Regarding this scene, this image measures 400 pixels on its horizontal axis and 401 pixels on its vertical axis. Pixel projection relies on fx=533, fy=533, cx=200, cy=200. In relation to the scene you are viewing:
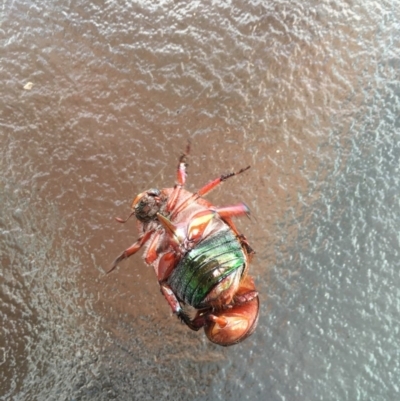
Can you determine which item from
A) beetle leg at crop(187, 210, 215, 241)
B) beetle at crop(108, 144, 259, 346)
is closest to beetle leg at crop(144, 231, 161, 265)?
beetle at crop(108, 144, 259, 346)

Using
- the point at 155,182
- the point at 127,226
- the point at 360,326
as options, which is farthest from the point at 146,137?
the point at 360,326

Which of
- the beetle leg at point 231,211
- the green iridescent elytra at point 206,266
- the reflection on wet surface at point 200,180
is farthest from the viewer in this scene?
the reflection on wet surface at point 200,180

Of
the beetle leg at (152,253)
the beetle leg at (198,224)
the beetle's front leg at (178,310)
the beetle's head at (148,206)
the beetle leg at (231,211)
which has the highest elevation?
the beetle leg at (231,211)

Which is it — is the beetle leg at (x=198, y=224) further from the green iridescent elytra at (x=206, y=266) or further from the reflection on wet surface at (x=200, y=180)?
the reflection on wet surface at (x=200, y=180)

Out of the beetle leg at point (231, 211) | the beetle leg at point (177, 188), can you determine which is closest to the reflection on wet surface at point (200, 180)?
the beetle leg at point (177, 188)

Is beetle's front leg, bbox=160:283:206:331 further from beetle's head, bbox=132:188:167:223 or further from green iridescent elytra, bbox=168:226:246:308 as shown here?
beetle's head, bbox=132:188:167:223

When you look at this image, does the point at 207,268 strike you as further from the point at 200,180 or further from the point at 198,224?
the point at 200,180
